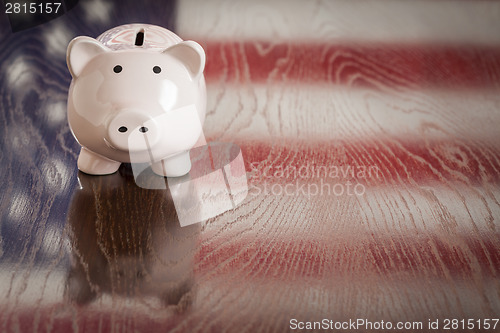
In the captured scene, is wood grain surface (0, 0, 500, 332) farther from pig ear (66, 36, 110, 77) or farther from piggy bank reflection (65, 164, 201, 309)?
pig ear (66, 36, 110, 77)

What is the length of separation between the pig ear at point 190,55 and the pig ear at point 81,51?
0.09 metres

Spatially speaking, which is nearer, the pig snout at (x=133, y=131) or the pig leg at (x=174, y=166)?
the pig snout at (x=133, y=131)

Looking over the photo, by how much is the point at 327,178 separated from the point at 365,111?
10.2 inches

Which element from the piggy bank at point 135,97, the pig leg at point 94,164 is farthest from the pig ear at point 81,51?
the pig leg at point 94,164

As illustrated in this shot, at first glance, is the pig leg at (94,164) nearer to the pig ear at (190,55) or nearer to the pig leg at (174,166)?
the pig leg at (174,166)

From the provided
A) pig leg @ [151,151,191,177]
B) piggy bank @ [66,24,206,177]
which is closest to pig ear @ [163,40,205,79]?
piggy bank @ [66,24,206,177]

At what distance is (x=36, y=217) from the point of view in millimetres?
758

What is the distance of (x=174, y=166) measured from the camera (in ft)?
2.73

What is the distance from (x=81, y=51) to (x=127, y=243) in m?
0.25

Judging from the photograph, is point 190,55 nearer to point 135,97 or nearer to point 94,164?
point 135,97

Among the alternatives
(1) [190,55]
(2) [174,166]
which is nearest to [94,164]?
(2) [174,166]

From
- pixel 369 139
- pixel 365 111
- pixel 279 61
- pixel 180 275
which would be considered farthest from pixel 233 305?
pixel 279 61

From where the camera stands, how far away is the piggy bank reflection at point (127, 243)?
0.65 m

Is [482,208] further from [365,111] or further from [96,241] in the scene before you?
[96,241]
